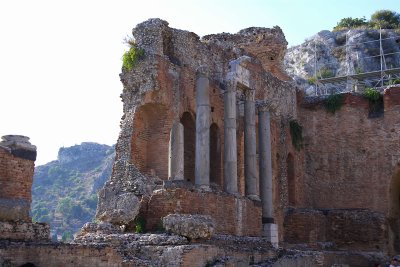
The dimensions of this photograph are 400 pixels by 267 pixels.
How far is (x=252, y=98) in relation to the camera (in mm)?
20250

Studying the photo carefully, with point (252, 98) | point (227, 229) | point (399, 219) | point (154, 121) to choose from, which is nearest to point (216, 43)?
point (252, 98)

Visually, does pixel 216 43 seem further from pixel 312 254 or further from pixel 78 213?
pixel 78 213

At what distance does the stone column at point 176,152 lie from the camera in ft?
56.2

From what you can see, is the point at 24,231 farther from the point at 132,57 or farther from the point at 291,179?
the point at 291,179

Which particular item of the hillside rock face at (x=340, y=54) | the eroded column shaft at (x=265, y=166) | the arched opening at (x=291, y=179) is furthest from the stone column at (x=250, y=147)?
the hillside rock face at (x=340, y=54)

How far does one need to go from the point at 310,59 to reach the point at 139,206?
116ft

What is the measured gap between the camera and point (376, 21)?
5328cm

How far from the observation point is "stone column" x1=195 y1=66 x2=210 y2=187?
57.2 ft

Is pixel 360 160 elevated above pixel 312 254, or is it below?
above

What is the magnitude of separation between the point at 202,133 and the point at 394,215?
12.0 meters

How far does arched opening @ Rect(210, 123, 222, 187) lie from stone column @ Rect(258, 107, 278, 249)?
4.93ft

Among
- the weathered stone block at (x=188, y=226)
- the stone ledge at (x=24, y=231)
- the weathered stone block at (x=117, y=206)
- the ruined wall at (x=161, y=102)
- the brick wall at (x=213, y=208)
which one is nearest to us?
the stone ledge at (x=24, y=231)

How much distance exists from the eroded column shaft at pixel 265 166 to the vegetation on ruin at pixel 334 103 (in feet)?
20.6

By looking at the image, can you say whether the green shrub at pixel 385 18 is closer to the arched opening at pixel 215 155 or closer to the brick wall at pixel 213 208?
the arched opening at pixel 215 155
